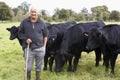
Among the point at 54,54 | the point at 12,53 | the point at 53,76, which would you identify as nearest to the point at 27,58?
the point at 53,76

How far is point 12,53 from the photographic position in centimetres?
1412

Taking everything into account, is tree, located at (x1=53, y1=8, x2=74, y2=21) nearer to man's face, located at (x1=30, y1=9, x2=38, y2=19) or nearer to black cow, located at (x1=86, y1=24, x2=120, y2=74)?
black cow, located at (x1=86, y1=24, x2=120, y2=74)

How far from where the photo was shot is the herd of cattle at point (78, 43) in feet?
30.6

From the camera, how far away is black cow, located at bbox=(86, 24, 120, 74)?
9.23 metres

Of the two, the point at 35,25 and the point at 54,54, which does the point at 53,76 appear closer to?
the point at 54,54

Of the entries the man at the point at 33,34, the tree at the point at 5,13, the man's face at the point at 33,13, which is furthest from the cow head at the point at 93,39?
the tree at the point at 5,13

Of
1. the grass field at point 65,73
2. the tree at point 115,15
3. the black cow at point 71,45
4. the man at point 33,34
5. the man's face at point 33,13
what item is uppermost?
the man's face at point 33,13

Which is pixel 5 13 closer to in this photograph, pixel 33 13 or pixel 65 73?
pixel 65 73

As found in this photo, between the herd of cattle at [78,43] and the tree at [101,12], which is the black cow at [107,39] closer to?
the herd of cattle at [78,43]

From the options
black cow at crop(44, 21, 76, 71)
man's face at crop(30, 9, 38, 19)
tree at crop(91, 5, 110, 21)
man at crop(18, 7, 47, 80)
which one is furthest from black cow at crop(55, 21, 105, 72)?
tree at crop(91, 5, 110, 21)

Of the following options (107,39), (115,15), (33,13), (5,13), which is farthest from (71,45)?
(115,15)

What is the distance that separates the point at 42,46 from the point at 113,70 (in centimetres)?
305

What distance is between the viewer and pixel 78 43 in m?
10.1

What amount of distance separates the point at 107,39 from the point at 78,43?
3.92 feet
